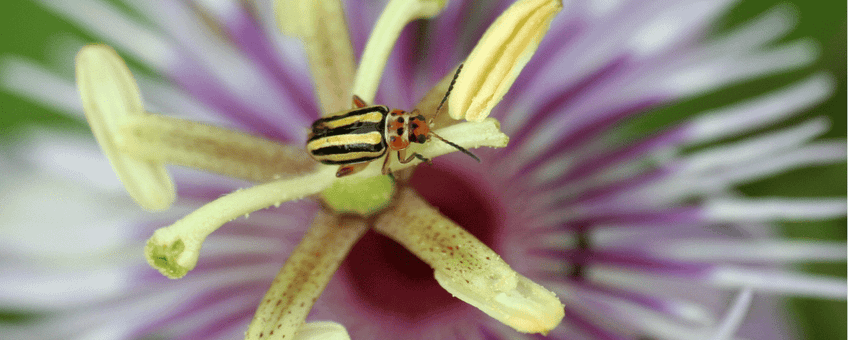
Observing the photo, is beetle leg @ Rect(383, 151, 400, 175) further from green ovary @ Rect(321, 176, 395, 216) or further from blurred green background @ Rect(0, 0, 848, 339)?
blurred green background @ Rect(0, 0, 848, 339)

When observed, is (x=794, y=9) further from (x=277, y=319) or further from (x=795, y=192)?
(x=277, y=319)

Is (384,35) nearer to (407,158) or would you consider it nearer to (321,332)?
(407,158)

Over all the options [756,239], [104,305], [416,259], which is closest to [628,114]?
[756,239]

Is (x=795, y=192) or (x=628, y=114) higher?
(x=628, y=114)

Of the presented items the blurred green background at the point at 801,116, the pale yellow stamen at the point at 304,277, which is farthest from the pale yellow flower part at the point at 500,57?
the blurred green background at the point at 801,116

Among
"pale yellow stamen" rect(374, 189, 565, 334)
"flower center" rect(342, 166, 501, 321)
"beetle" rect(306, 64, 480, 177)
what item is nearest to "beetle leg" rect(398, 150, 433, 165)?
"beetle" rect(306, 64, 480, 177)
